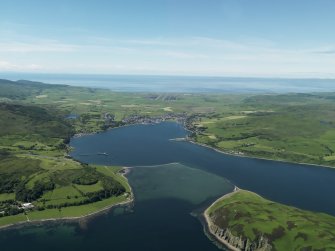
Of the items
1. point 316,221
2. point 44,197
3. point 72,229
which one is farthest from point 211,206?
point 44,197

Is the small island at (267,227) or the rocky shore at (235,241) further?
the rocky shore at (235,241)

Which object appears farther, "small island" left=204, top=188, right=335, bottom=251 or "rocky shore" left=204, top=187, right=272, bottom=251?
"rocky shore" left=204, top=187, right=272, bottom=251

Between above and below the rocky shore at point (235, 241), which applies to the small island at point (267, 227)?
above

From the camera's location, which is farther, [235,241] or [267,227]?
[267,227]

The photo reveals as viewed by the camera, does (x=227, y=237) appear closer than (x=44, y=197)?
Yes

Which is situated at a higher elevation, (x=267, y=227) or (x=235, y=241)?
(x=267, y=227)

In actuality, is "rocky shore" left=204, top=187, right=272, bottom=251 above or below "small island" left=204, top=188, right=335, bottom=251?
below

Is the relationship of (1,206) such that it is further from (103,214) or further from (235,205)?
(235,205)

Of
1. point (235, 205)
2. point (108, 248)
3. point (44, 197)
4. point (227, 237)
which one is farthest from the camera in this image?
point (44, 197)
